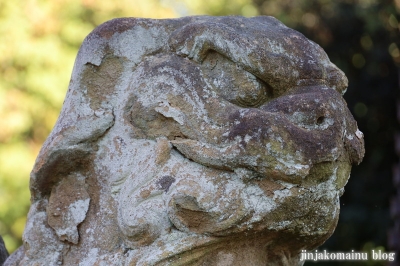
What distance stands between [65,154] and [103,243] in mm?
291

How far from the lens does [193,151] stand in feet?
5.69

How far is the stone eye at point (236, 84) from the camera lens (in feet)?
6.00

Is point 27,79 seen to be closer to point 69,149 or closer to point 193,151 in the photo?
point 69,149

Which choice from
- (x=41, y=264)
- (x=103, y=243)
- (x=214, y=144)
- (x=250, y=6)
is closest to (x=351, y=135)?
(x=214, y=144)

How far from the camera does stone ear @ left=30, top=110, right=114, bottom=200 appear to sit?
1861 mm

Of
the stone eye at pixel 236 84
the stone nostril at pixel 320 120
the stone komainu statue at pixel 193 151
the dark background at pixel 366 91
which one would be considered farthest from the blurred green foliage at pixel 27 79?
the stone nostril at pixel 320 120

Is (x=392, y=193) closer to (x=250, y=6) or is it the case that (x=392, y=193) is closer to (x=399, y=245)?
(x=399, y=245)

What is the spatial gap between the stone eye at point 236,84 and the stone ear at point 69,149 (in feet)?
1.13

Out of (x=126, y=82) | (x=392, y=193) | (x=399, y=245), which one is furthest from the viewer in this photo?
(x=392, y=193)

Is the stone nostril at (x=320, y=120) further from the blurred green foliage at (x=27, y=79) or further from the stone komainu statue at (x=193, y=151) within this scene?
the blurred green foliage at (x=27, y=79)

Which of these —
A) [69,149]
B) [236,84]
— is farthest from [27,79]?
[236,84]

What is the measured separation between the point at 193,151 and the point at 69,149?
39 cm

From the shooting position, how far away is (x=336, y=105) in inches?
70.8

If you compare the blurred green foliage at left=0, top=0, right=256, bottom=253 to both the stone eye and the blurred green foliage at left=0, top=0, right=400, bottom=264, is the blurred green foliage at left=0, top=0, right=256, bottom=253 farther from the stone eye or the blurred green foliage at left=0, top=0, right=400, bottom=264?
the stone eye
